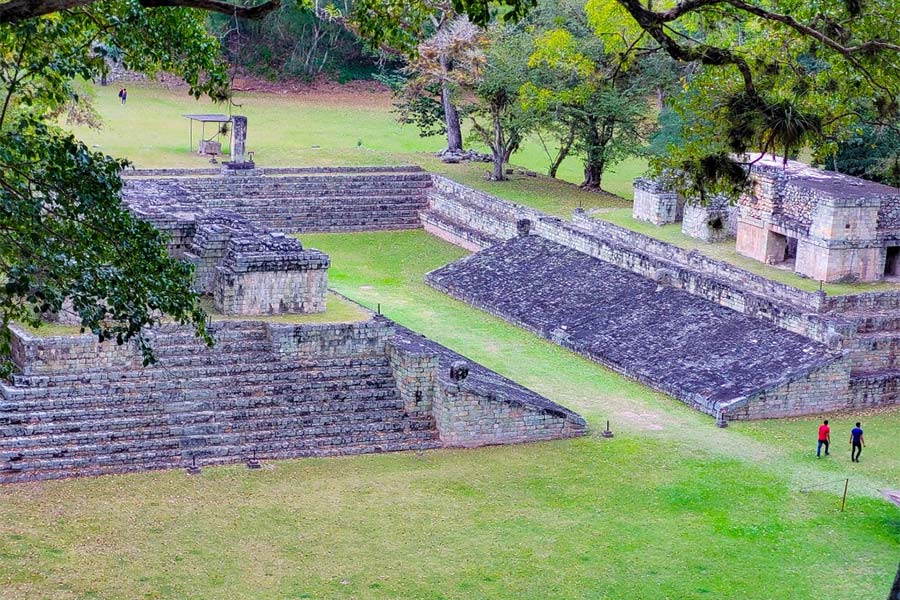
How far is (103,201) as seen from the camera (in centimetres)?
1266

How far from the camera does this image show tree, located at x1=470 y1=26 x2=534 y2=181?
33.1m

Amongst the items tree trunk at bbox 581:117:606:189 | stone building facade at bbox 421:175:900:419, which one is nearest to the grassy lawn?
tree trunk at bbox 581:117:606:189

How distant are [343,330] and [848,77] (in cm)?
828

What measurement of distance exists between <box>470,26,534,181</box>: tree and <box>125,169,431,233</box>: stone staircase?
2261 millimetres

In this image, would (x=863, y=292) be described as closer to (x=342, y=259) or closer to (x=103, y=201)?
(x=342, y=259)

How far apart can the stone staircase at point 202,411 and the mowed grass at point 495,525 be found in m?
0.35

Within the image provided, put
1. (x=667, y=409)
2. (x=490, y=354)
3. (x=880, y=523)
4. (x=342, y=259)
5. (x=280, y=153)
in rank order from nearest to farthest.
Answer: (x=880, y=523) < (x=667, y=409) < (x=490, y=354) < (x=342, y=259) < (x=280, y=153)

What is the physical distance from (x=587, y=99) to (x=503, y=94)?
7.13ft

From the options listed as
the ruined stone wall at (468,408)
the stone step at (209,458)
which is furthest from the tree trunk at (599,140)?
the stone step at (209,458)

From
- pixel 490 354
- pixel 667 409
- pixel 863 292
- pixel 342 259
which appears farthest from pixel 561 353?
pixel 342 259

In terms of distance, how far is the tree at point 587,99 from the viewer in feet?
105

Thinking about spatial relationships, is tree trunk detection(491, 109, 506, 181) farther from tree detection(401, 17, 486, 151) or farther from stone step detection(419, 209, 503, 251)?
stone step detection(419, 209, 503, 251)

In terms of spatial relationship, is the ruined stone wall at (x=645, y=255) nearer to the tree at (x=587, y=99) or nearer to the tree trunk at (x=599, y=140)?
the tree at (x=587, y=99)

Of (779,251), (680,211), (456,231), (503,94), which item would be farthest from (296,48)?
(779,251)
